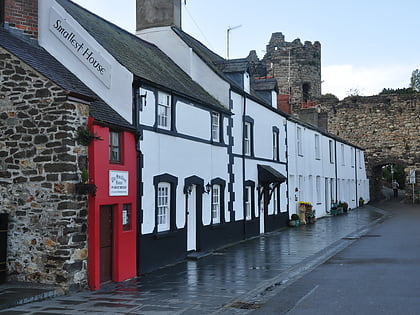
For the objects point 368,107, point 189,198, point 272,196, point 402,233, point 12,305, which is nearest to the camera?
point 12,305

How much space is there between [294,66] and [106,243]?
43.9 m

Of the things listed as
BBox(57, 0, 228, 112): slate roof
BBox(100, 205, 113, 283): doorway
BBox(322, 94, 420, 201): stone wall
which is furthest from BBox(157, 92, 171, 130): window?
BBox(322, 94, 420, 201): stone wall

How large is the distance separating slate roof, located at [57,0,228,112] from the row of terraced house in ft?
0.31

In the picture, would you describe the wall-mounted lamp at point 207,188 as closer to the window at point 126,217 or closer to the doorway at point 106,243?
the window at point 126,217

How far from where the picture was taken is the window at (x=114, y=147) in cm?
1275

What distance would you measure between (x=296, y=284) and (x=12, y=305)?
20.2 feet

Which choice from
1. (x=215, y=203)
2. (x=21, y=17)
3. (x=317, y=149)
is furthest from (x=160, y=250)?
(x=317, y=149)

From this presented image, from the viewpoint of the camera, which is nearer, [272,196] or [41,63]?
[41,63]

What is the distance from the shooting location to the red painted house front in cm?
1160

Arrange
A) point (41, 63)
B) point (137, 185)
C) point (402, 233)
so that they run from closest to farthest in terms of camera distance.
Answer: point (41, 63), point (137, 185), point (402, 233)

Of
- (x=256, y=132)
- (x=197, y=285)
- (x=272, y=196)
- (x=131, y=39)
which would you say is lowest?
(x=197, y=285)

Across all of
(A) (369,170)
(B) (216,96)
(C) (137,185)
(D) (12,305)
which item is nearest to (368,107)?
(A) (369,170)

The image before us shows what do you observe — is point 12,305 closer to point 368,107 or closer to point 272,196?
point 272,196

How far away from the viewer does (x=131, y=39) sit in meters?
19.8
